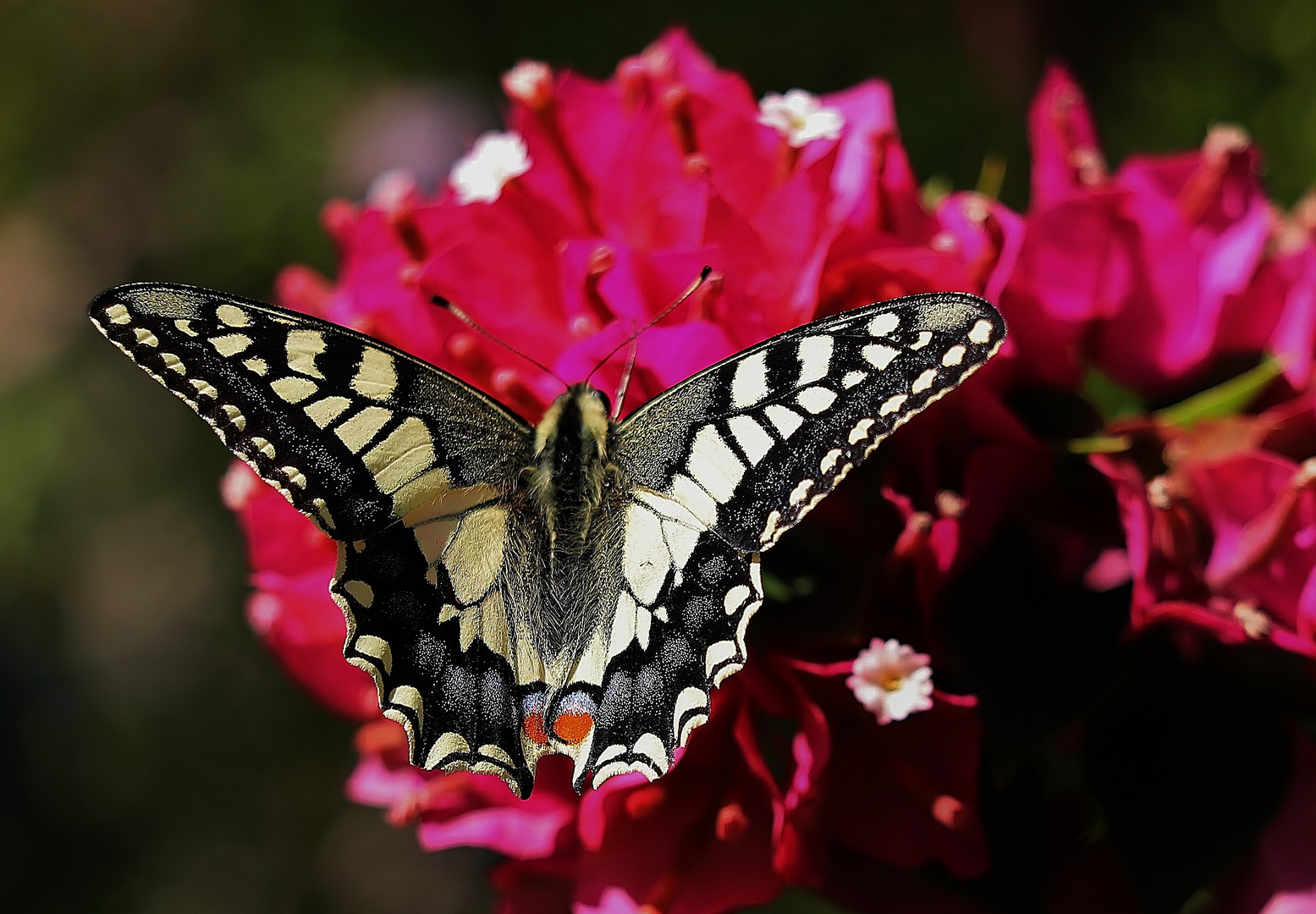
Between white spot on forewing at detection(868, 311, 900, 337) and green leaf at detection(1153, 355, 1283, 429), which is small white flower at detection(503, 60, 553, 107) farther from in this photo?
green leaf at detection(1153, 355, 1283, 429)

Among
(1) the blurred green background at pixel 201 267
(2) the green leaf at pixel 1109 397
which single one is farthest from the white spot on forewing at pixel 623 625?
(1) the blurred green background at pixel 201 267

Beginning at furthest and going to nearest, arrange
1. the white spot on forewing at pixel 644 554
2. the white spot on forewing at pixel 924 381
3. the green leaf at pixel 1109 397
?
1. the green leaf at pixel 1109 397
2. the white spot on forewing at pixel 644 554
3. the white spot on forewing at pixel 924 381

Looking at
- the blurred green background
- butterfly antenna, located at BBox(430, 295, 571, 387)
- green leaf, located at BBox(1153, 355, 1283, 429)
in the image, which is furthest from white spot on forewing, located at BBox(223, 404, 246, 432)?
the blurred green background

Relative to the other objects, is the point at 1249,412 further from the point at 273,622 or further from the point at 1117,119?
the point at 1117,119

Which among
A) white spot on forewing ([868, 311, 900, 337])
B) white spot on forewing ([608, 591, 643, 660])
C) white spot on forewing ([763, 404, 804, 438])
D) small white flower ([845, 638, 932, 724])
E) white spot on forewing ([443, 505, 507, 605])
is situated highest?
white spot on forewing ([868, 311, 900, 337])

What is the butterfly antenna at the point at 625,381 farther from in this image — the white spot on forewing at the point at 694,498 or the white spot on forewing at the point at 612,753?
the white spot on forewing at the point at 612,753
